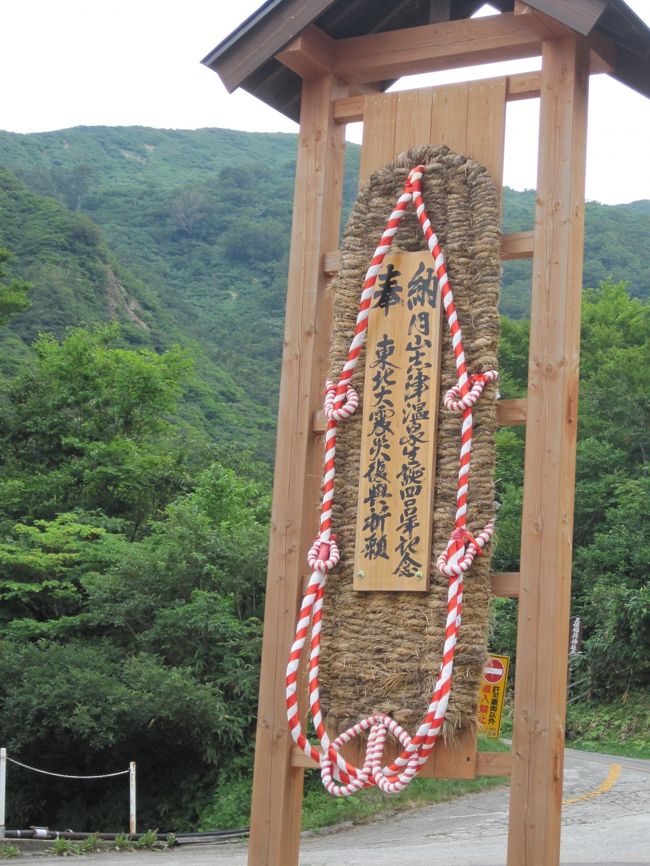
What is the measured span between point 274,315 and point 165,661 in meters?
37.2

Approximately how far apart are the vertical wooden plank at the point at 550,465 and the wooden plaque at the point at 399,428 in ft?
1.31

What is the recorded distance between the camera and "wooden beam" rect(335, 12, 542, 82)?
15.8 ft

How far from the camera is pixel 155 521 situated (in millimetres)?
16875

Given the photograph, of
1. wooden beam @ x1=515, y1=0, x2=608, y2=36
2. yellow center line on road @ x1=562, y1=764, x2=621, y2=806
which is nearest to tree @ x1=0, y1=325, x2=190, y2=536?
yellow center line on road @ x1=562, y1=764, x2=621, y2=806

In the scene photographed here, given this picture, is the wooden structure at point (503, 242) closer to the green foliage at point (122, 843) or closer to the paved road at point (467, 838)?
the paved road at point (467, 838)

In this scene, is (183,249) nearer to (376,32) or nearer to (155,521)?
(155,521)

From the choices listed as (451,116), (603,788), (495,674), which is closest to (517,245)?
(451,116)

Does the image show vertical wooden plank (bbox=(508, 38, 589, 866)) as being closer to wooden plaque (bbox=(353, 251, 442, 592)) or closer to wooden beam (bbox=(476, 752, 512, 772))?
wooden beam (bbox=(476, 752, 512, 772))

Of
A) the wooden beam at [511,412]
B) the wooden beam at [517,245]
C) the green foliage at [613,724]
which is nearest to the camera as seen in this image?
the wooden beam at [511,412]

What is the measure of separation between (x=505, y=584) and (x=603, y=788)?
9.30 meters

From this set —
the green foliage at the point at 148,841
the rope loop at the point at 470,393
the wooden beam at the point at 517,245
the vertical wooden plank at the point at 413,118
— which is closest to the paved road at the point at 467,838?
the green foliage at the point at 148,841

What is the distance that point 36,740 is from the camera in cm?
1236

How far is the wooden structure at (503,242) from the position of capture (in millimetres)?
4281

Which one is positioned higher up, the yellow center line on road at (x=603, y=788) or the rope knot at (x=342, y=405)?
the rope knot at (x=342, y=405)
